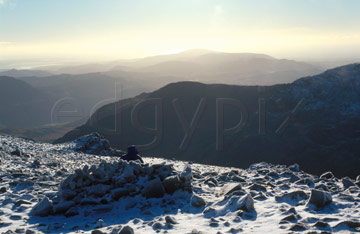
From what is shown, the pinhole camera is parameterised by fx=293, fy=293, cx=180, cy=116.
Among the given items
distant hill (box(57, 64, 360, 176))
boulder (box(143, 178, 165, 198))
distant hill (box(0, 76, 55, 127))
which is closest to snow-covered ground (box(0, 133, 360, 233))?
boulder (box(143, 178, 165, 198))

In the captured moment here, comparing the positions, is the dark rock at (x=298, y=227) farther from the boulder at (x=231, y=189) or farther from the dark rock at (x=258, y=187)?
the dark rock at (x=258, y=187)

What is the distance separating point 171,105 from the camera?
62.1 metres

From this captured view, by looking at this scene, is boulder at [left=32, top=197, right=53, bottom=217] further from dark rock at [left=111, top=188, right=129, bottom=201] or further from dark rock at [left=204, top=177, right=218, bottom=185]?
dark rock at [left=204, top=177, right=218, bottom=185]

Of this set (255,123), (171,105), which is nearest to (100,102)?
(171,105)

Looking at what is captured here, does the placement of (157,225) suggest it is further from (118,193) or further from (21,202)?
(21,202)

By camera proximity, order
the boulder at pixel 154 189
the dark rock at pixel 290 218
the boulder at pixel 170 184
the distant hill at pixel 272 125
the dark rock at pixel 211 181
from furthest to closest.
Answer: the distant hill at pixel 272 125 < the dark rock at pixel 211 181 < the boulder at pixel 170 184 < the boulder at pixel 154 189 < the dark rock at pixel 290 218

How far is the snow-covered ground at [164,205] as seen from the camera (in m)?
5.08

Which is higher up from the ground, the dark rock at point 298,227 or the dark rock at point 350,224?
the dark rock at point 350,224

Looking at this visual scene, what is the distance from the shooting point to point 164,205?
6703mm

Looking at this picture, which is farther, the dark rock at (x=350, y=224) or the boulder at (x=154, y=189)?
the boulder at (x=154, y=189)

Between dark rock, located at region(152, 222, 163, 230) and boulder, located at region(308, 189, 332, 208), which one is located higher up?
boulder, located at region(308, 189, 332, 208)

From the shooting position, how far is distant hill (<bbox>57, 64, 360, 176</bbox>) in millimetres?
40406

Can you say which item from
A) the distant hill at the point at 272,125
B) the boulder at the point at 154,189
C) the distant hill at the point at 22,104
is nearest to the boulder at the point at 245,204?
the boulder at the point at 154,189

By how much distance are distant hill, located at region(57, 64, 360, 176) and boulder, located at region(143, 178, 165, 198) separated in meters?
33.1
